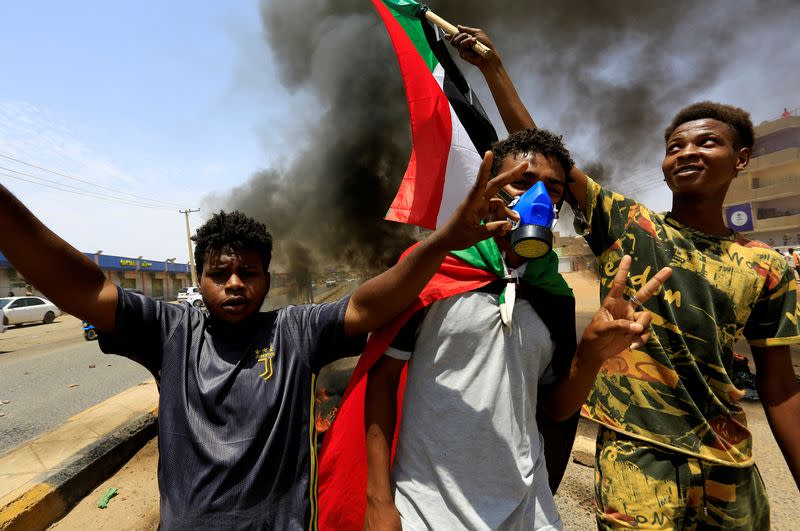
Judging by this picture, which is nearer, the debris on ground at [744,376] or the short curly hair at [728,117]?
the short curly hair at [728,117]

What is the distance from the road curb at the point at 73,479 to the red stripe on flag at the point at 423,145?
2.77m

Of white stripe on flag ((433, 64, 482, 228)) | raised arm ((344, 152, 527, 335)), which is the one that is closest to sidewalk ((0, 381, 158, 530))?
raised arm ((344, 152, 527, 335))

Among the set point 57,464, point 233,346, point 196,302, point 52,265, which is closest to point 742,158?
point 233,346

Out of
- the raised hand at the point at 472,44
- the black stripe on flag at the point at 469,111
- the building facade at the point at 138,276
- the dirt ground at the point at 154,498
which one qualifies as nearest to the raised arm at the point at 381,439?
the black stripe on flag at the point at 469,111

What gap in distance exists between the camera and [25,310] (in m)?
17.4

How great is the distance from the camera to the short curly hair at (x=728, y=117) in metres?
1.54

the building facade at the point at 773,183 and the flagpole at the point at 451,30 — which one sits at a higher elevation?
the building facade at the point at 773,183

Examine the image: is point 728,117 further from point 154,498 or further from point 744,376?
point 744,376

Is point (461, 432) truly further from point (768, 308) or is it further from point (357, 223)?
point (357, 223)

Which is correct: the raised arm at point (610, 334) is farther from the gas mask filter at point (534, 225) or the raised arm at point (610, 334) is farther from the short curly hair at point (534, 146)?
the short curly hair at point (534, 146)

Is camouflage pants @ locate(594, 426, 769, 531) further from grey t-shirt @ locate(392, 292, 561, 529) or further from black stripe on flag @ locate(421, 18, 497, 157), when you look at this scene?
black stripe on flag @ locate(421, 18, 497, 157)

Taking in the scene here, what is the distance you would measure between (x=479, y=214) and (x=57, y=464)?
11.3ft

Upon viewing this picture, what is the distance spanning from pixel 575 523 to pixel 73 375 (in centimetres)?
879

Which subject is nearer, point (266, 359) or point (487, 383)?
point (487, 383)
